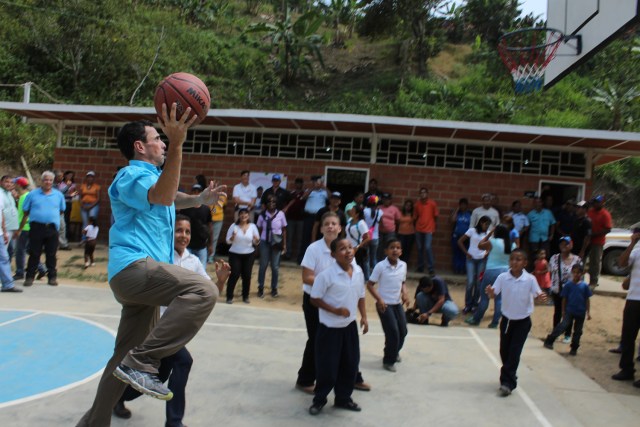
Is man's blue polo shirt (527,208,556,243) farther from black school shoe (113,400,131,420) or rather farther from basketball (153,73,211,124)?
basketball (153,73,211,124)

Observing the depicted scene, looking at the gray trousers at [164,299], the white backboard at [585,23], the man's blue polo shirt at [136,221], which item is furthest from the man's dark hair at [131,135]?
the white backboard at [585,23]

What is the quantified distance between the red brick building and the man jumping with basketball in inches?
357

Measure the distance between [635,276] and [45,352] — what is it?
6822 mm

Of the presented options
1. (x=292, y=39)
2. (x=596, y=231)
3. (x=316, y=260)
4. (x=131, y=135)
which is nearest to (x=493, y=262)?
(x=596, y=231)

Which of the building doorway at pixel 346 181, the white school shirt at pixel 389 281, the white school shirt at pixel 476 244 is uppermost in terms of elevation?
the building doorway at pixel 346 181

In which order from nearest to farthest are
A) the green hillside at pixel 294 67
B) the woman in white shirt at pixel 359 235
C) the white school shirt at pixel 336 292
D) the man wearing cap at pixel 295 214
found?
the white school shirt at pixel 336 292
the woman in white shirt at pixel 359 235
the man wearing cap at pixel 295 214
the green hillside at pixel 294 67

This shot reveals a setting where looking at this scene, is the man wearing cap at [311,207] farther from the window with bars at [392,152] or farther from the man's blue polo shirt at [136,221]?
the man's blue polo shirt at [136,221]

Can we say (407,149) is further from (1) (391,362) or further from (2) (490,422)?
(2) (490,422)

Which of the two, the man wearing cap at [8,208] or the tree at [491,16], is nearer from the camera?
the man wearing cap at [8,208]

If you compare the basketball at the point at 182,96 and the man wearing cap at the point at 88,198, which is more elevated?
the basketball at the point at 182,96

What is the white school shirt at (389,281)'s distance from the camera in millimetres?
6258

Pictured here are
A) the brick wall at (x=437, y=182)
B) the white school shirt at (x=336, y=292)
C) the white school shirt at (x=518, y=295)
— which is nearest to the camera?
the white school shirt at (x=336, y=292)

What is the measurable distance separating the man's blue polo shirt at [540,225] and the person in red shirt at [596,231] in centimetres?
78

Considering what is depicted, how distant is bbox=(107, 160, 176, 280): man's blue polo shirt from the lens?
321 cm
